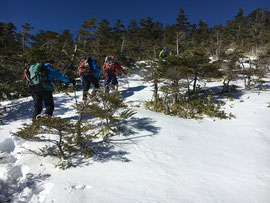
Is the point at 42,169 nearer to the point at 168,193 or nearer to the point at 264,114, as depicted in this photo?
the point at 168,193

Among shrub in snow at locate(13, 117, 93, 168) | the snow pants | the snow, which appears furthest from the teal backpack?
shrub in snow at locate(13, 117, 93, 168)

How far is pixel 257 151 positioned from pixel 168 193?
9.60ft

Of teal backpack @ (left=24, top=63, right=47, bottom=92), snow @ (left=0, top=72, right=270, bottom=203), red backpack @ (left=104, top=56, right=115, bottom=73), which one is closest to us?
snow @ (left=0, top=72, right=270, bottom=203)

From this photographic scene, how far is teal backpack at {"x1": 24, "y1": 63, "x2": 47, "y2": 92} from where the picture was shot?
11.7 ft

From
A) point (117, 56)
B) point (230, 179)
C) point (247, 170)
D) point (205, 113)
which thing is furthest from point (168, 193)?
point (117, 56)

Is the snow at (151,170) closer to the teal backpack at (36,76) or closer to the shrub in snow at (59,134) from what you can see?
the shrub in snow at (59,134)

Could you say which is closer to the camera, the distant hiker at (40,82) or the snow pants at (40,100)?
the distant hiker at (40,82)

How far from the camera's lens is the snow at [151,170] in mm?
1939

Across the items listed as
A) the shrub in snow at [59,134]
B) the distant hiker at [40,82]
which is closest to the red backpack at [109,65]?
the distant hiker at [40,82]

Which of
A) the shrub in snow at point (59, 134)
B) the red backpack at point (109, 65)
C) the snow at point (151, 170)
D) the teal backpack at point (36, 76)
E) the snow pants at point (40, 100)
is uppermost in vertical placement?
the red backpack at point (109, 65)

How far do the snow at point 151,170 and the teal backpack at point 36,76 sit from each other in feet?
4.43

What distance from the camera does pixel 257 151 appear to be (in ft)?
11.2

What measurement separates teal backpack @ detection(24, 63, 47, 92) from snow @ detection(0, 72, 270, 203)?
1.35 meters

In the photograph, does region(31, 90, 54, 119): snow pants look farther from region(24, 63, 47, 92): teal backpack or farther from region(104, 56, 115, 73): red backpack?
region(104, 56, 115, 73): red backpack
